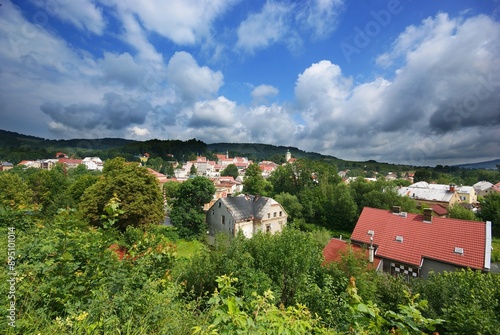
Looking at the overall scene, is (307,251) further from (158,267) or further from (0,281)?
(0,281)

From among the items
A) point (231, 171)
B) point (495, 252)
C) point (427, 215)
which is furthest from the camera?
point (231, 171)

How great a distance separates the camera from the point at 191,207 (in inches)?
1037

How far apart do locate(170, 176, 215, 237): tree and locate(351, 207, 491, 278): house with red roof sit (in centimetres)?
1653

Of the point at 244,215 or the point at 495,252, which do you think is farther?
the point at 244,215

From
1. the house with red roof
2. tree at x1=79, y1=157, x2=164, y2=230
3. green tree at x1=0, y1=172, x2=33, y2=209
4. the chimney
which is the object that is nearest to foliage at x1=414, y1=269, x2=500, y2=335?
the house with red roof

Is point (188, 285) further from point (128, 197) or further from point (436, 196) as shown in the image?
point (436, 196)

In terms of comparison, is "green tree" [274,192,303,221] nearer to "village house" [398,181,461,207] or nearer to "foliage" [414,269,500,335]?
"foliage" [414,269,500,335]

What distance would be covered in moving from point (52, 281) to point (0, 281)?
2.13 feet

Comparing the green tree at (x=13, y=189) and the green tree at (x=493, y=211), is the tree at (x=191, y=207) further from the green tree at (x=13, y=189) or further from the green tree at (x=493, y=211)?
the green tree at (x=493, y=211)

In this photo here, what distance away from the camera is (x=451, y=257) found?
45.6 feet

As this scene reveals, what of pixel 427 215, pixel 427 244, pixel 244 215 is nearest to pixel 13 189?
pixel 244 215

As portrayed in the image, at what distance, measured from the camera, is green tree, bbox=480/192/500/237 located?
33094 mm

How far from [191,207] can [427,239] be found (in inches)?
878

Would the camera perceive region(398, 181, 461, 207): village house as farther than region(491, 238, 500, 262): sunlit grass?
Yes
